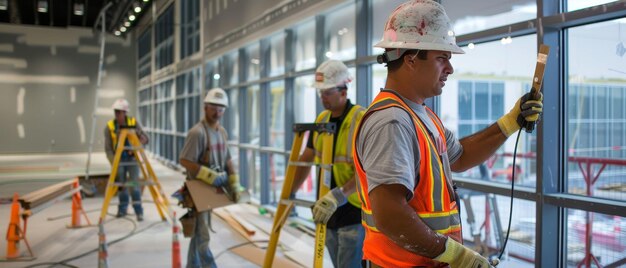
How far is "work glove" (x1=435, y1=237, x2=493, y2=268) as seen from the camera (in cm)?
164

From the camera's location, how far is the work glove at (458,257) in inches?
64.5

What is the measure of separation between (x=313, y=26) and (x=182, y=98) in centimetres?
902

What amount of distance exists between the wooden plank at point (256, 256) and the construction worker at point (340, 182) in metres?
1.82

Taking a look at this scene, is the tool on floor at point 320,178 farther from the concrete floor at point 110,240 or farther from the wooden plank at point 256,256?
the concrete floor at point 110,240

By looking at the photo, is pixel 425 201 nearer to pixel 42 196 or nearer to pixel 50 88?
pixel 42 196

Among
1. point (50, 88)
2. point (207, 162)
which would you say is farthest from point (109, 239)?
point (50, 88)

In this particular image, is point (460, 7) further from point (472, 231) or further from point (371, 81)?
point (472, 231)

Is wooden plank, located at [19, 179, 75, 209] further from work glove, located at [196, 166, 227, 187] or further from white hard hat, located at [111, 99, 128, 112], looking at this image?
work glove, located at [196, 166, 227, 187]

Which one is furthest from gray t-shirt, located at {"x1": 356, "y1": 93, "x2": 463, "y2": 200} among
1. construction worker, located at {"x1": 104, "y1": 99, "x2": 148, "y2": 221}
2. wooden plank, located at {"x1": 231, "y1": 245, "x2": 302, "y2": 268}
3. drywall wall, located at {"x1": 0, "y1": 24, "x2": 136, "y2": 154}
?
drywall wall, located at {"x1": 0, "y1": 24, "x2": 136, "y2": 154}

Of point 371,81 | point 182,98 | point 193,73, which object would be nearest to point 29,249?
point 371,81

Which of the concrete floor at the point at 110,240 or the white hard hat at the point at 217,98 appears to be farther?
the concrete floor at the point at 110,240

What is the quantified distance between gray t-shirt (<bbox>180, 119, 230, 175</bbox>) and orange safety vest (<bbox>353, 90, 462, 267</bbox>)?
3.03 metres

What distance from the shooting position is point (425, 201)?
5.58 ft

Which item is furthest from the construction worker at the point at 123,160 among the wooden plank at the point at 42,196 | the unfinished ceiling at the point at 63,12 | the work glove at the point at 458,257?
the unfinished ceiling at the point at 63,12
